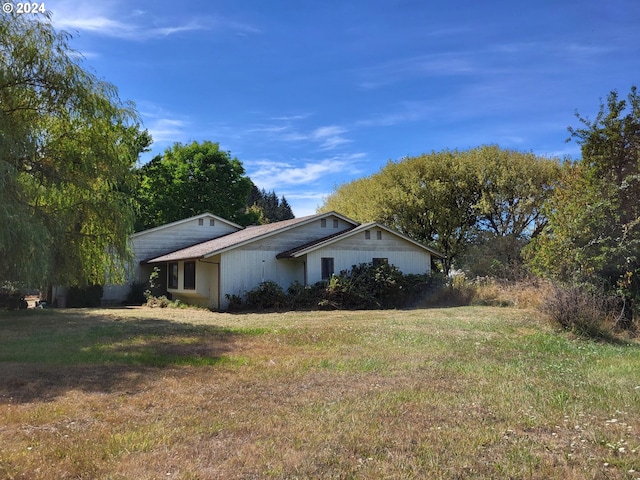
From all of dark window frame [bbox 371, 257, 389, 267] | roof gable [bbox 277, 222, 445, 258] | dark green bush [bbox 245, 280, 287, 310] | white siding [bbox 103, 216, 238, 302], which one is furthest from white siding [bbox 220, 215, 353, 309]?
white siding [bbox 103, 216, 238, 302]

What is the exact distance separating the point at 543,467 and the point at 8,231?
10.2 m

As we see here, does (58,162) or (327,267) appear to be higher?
(58,162)

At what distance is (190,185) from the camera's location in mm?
36031

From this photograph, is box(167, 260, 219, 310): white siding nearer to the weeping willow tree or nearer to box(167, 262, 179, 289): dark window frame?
box(167, 262, 179, 289): dark window frame

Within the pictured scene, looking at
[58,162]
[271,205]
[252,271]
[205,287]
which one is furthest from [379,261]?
[271,205]

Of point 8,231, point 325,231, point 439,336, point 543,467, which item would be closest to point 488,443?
point 543,467

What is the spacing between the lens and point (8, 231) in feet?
32.7

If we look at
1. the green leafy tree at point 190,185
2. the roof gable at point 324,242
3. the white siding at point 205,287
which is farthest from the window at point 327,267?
the green leafy tree at point 190,185

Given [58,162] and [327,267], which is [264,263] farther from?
[58,162]

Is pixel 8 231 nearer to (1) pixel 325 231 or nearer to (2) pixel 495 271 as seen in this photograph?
(1) pixel 325 231

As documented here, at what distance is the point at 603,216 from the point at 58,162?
13.7 meters

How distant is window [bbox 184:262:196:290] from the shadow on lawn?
7.70 m

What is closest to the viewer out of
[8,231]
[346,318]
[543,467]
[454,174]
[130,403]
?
[543,467]

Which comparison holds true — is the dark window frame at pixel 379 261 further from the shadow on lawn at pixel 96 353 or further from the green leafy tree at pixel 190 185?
the green leafy tree at pixel 190 185
